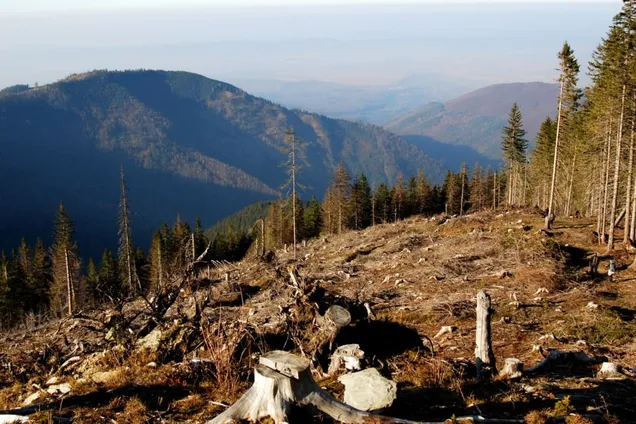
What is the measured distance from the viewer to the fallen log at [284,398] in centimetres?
592

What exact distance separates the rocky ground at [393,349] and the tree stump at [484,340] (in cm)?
24

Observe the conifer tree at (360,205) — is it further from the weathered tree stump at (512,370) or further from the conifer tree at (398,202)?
the weathered tree stump at (512,370)

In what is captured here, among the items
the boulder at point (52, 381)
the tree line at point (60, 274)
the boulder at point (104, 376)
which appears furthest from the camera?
the tree line at point (60, 274)

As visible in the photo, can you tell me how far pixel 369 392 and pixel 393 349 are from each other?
10.5ft

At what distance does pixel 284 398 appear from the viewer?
595 centimetres

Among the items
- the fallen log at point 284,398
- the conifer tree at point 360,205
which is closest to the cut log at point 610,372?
the fallen log at point 284,398

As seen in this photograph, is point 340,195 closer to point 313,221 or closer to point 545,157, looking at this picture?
point 313,221

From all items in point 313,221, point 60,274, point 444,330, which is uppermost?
point 444,330

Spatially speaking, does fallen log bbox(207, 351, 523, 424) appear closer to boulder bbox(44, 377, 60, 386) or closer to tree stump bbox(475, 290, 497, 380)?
tree stump bbox(475, 290, 497, 380)

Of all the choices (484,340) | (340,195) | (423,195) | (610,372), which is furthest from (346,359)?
(423,195)

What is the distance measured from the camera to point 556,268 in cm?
A: 1574

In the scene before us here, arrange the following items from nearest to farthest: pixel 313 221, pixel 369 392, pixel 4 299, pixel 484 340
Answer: pixel 369 392 < pixel 484 340 < pixel 4 299 < pixel 313 221

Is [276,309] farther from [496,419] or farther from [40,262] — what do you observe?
[40,262]

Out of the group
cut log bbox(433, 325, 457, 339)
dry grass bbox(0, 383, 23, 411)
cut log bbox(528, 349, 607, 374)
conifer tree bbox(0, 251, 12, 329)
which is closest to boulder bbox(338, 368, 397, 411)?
cut log bbox(528, 349, 607, 374)
